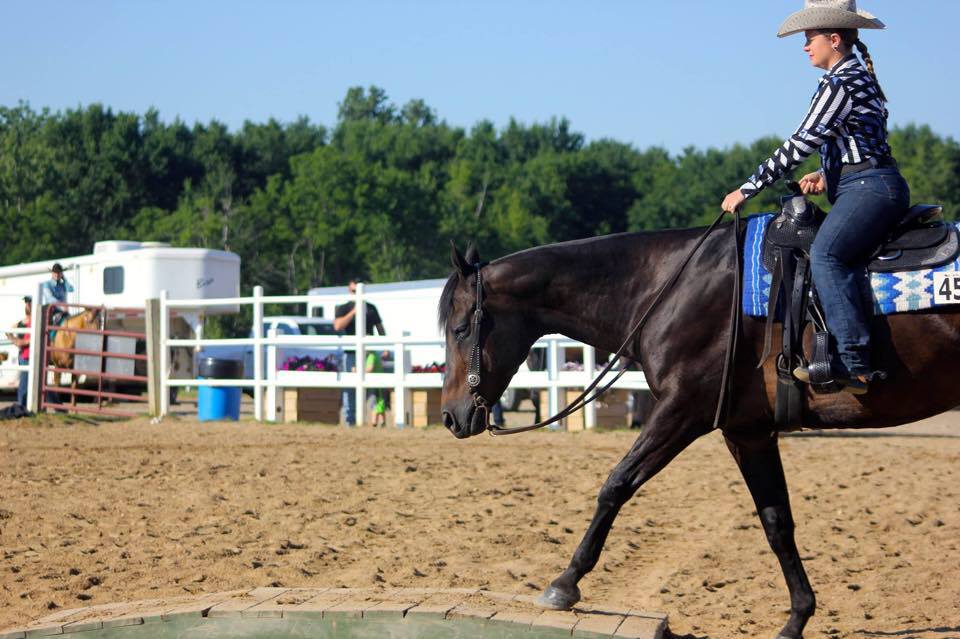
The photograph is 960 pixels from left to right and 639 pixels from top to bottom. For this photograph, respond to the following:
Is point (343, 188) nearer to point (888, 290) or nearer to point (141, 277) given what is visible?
point (141, 277)

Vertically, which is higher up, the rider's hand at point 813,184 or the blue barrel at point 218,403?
the rider's hand at point 813,184

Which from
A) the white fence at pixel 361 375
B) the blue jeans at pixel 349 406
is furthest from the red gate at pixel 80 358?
the blue jeans at pixel 349 406

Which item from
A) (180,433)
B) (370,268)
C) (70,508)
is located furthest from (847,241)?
(370,268)

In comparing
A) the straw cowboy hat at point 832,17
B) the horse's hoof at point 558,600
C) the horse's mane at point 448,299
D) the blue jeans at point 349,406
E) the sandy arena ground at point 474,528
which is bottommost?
the sandy arena ground at point 474,528

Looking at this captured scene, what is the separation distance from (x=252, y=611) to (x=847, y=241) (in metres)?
3.03

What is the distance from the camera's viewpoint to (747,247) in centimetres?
515

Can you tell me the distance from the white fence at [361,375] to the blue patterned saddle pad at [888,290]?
982 centimetres

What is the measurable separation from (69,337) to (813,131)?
53.6 ft

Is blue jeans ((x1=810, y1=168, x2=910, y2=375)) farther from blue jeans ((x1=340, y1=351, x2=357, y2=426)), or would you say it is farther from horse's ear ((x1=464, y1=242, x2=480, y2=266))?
blue jeans ((x1=340, y1=351, x2=357, y2=426))

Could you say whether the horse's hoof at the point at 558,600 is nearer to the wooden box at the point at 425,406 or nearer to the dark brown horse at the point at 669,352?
the dark brown horse at the point at 669,352

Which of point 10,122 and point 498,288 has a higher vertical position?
point 10,122

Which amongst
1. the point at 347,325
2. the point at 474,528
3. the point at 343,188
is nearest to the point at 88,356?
the point at 347,325

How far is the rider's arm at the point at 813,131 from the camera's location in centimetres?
482

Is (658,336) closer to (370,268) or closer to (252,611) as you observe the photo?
(252,611)
